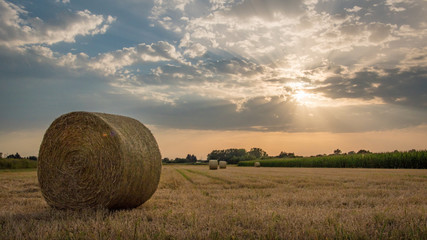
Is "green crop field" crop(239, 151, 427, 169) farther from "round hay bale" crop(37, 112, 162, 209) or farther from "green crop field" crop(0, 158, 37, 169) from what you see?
"green crop field" crop(0, 158, 37, 169)

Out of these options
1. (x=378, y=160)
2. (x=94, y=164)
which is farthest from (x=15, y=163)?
(x=378, y=160)

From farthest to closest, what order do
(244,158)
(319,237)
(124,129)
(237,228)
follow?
1. (244,158)
2. (124,129)
3. (237,228)
4. (319,237)

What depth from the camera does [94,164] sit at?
659cm

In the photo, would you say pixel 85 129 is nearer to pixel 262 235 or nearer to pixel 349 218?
pixel 262 235

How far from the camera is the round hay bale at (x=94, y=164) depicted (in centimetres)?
643

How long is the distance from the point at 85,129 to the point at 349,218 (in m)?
5.11

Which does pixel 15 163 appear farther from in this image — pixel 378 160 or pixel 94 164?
pixel 378 160

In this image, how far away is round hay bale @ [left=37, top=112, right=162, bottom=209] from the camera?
643 cm

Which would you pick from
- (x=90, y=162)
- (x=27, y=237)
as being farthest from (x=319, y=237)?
(x=90, y=162)

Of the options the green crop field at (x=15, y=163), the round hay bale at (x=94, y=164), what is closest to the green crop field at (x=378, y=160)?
the round hay bale at (x=94, y=164)

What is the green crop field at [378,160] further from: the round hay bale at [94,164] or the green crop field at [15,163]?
the green crop field at [15,163]

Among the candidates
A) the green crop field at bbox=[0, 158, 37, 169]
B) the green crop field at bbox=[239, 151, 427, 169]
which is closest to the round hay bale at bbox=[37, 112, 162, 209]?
the green crop field at bbox=[0, 158, 37, 169]

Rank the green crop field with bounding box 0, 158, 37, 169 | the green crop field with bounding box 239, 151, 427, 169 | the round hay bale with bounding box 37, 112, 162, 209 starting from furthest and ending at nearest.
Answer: the green crop field with bounding box 239, 151, 427, 169, the green crop field with bounding box 0, 158, 37, 169, the round hay bale with bounding box 37, 112, 162, 209

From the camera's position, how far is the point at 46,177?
7043mm
